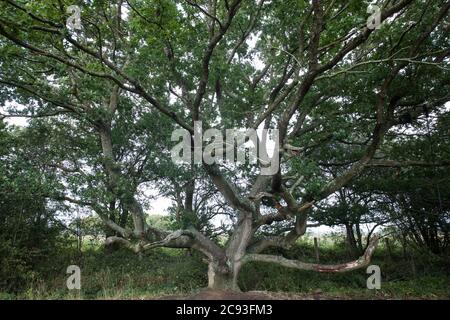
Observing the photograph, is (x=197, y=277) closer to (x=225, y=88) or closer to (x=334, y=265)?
(x=334, y=265)

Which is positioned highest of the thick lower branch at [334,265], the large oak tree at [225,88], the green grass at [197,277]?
the large oak tree at [225,88]

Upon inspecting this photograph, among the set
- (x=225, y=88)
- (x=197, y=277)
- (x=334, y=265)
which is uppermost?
(x=225, y=88)

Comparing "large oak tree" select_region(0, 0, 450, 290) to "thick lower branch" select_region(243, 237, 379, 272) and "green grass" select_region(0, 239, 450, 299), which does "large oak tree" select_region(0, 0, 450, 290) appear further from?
"green grass" select_region(0, 239, 450, 299)

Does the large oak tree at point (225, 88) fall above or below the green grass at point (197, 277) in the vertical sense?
above

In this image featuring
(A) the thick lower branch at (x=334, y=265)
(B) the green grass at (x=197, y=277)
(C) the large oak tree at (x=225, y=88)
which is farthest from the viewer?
(B) the green grass at (x=197, y=277)

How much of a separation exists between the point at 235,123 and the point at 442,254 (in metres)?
7.41

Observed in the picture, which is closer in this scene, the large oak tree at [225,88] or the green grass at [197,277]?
the large oak tree at [225,88]

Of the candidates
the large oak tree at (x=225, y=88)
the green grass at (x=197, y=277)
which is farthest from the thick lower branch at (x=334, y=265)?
the green grass at (x=197, y=277)

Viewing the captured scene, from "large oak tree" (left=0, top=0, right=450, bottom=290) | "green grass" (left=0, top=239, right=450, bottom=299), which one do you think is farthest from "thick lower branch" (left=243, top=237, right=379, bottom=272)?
"green grass" (left=0, top=239, right=450, bottom=299)

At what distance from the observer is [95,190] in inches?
295

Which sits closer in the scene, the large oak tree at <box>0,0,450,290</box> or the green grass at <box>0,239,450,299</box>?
the large oak tree at <box>0,0,450,290</box>

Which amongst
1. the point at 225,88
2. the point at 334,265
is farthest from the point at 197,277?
Result: the point at 225,88

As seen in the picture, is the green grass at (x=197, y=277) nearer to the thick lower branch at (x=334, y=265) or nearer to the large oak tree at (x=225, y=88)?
the thick lower branch at (x=334, y=265)
